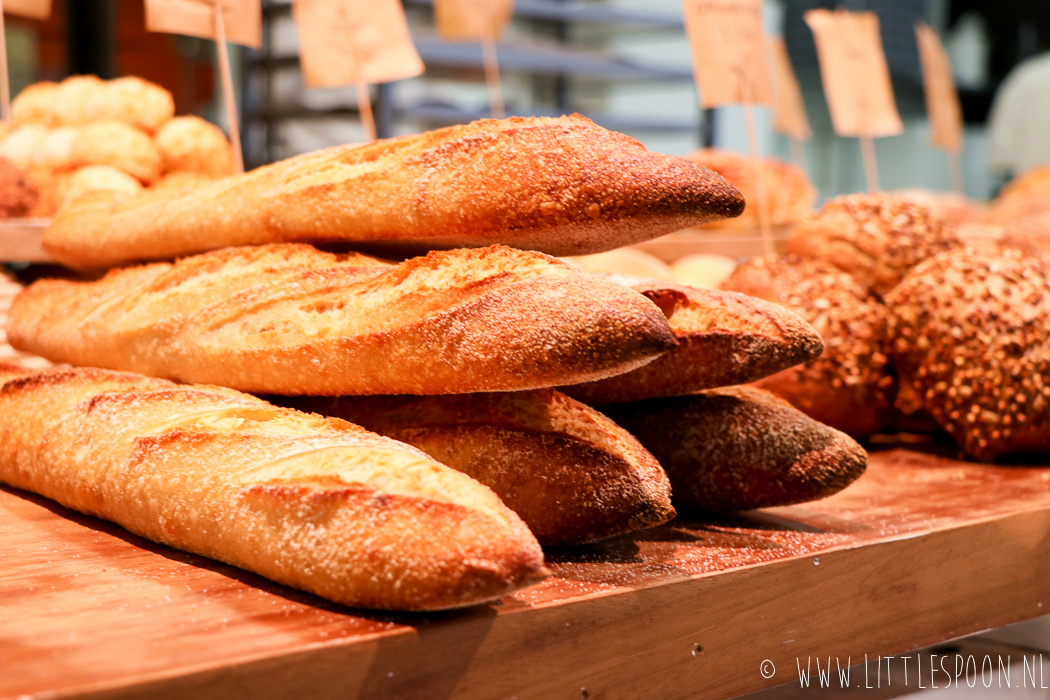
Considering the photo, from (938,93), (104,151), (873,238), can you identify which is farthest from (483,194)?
(938,93)

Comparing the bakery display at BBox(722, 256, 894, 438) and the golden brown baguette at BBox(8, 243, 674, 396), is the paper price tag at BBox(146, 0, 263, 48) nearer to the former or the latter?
the golden brown baguette at BBox(8, 243, 674, 396)

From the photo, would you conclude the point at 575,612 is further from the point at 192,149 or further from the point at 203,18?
the point at 192,149

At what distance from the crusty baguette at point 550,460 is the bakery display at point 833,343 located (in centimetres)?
70

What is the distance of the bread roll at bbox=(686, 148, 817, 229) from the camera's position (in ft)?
10.4

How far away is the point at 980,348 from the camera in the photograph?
169cm

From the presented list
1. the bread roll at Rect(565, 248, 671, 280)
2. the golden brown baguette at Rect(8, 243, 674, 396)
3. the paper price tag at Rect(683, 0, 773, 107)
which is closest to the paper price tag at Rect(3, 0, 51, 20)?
the golden brown baguette at Rect(8, 243, 674, 396)

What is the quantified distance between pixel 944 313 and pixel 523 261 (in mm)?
1003

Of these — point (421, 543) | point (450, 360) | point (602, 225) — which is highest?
point (602, 225)

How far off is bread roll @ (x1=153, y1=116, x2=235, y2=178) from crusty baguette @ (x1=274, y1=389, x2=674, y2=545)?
134cm

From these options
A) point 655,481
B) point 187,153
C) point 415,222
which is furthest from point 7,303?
point 655,481

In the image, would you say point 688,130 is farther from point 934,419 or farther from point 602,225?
point 602,225

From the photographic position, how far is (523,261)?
1019 millimetres

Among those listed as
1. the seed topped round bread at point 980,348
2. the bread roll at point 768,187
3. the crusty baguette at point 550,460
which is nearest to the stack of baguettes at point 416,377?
the crusty baguette at point 550,460

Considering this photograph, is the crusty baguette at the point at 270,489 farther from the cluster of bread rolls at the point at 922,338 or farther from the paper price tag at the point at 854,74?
the paper price tag at the point at 854,74
